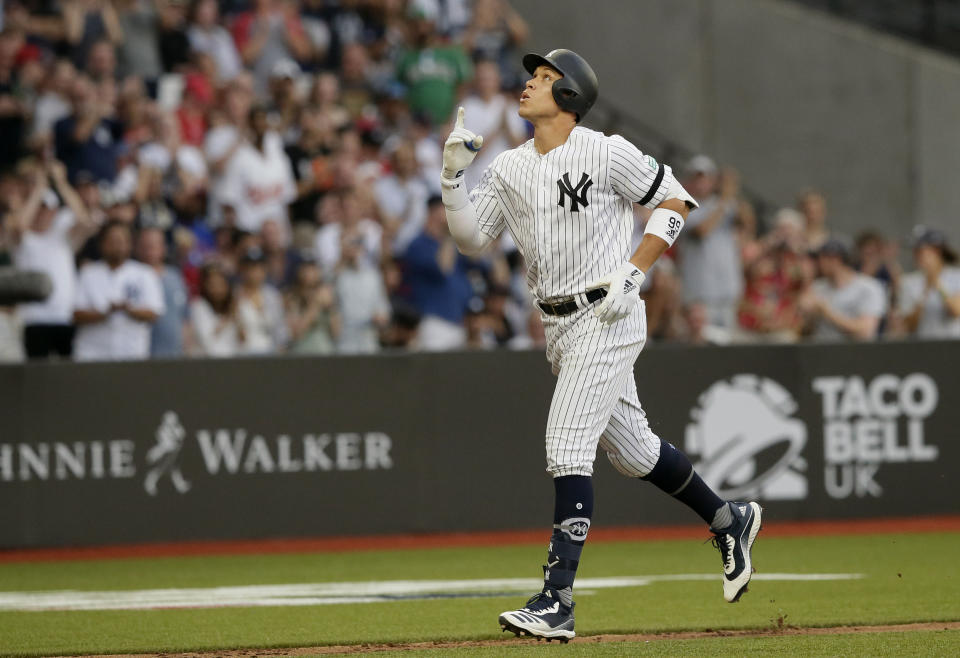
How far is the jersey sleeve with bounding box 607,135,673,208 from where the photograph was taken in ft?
21.4

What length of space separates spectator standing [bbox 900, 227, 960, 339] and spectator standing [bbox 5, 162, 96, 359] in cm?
680

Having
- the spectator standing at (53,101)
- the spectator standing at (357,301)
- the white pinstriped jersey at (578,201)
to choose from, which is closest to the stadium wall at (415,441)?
the spectator standing at (357,301)

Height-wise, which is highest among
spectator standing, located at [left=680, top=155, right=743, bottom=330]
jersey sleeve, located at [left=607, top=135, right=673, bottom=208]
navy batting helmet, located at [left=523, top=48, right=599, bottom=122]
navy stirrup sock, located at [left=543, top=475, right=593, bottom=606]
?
navy batting helmet, located at [left=523, top=48, right=599, bottom=122]

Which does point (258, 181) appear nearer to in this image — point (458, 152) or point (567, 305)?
point (458, 152)

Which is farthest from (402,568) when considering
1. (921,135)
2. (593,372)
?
(921,135)

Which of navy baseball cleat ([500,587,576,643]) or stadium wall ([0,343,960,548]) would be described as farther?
stadium wall ([0,343,960,548])

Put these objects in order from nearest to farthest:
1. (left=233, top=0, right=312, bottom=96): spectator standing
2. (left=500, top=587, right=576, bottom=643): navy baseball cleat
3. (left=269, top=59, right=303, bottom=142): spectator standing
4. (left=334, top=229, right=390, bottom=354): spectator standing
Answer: (left=500, top=587, right=576, bottom=643): navy baseball cleat < (left=334, top=229, right=390, bottom=354): spectator standing < (left=269, top=59, right=303, bottom=142): spectator standing < (left=233, top=0, right=312, bottom=96): spectator standing

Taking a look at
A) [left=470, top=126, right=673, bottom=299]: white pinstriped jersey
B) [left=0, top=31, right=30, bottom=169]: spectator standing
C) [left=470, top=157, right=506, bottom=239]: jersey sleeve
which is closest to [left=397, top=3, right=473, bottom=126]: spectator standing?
[left=0, top=31, right=30, bottom=169]: spectator standing

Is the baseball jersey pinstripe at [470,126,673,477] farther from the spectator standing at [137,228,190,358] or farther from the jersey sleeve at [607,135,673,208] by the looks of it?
the spectator standing at [137,228,190,358]

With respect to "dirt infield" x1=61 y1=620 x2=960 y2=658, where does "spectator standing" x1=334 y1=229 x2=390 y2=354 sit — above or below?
above

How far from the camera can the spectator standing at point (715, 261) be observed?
14.3 m

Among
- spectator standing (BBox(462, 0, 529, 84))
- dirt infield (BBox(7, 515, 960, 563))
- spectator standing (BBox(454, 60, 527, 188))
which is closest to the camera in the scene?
dirt infield (BBox(7, 515, 960, 563))

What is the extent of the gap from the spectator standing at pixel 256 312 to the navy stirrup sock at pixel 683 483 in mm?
6069

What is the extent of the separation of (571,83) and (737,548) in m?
2.20
